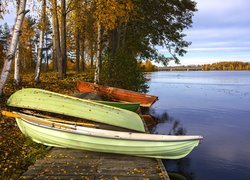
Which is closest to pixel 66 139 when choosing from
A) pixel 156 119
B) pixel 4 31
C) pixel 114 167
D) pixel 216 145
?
pixel 114 167

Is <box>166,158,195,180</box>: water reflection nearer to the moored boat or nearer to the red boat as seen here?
the moored boat

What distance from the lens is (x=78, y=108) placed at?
35.4 ft

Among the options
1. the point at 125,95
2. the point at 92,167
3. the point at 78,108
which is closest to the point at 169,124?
the point at 125,95

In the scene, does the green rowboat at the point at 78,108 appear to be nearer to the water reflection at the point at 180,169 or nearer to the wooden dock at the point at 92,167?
the wooden dock at the point at 92,167

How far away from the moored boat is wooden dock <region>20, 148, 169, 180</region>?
24 centimetres

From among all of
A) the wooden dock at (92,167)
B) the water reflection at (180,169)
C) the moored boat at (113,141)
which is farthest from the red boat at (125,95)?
the wooden dock at (92,167)

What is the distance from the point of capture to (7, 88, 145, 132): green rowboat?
10.6 metres

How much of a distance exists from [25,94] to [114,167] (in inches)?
188

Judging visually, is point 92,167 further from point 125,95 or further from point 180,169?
point 125,95

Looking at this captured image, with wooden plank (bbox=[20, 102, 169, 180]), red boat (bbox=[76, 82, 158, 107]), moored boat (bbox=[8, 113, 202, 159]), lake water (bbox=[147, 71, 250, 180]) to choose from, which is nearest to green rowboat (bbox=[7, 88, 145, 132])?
moored boat (bbox=[8, 113, 202, 159])

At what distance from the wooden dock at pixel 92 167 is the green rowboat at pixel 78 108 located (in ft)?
4.60

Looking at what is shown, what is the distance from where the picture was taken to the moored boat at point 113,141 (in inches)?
355

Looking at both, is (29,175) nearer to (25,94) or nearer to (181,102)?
(25,94)

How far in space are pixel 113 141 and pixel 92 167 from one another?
111 cm
